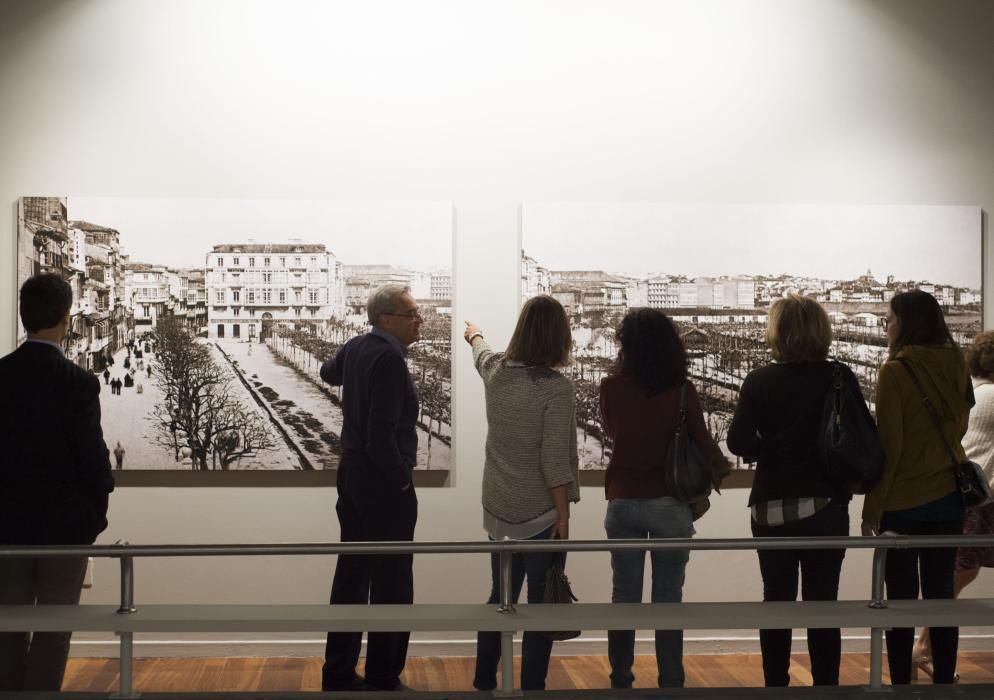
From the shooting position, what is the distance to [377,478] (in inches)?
168

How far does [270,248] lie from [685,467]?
8.37 feet

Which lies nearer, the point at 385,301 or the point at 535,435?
the point at 535,435

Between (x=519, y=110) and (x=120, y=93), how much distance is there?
206cm

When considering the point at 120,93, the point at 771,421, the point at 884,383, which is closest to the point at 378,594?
the point at 771,421

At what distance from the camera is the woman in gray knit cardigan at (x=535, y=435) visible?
12.5 feet

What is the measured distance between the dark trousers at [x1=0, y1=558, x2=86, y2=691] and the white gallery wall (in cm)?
163

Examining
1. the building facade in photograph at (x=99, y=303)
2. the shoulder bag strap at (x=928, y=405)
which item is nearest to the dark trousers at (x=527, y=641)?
the shoulder bag strap at (x=928, y=405)

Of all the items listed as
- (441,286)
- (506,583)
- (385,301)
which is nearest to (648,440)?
(506,583)

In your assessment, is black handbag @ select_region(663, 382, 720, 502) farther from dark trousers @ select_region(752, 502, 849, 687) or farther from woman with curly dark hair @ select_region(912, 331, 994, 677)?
woman with curly dark hair @ select_region(912, 331, 994, 677)

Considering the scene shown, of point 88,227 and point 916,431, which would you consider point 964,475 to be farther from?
point 88,227

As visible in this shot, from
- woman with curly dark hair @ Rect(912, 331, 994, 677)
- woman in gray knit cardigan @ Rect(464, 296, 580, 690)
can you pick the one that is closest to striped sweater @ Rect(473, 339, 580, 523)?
woman in gray knit cardigan @ Rect(464, 296, 580, 690)

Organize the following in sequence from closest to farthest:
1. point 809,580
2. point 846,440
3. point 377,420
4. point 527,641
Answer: point 527,641
point 846,440
point 809,580
point 377,420

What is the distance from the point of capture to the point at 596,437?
5.25 m

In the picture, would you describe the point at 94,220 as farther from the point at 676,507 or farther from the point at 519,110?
the point at 676,507
